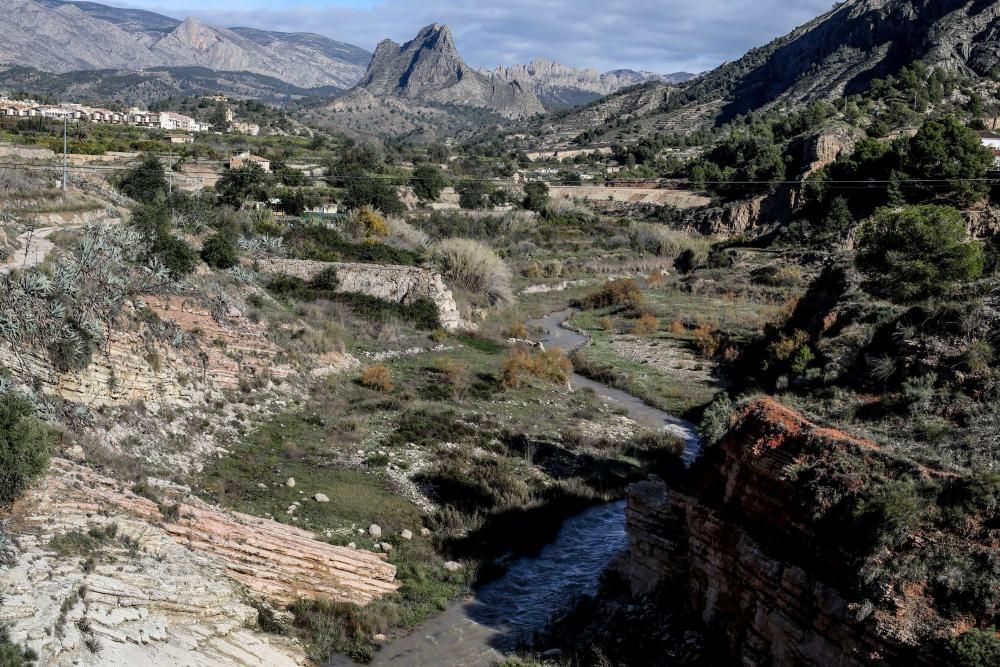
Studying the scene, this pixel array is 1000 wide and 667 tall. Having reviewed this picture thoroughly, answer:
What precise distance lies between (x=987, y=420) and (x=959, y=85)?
7290cm

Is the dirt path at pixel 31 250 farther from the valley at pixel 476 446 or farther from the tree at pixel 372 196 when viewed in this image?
the tree at pixel 372 196

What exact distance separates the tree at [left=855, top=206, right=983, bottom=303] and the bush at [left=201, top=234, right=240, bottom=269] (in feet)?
63.2

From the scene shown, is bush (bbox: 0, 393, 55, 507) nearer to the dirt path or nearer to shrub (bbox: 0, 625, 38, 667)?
shrub (bbox: 0, 625, 38, 667)

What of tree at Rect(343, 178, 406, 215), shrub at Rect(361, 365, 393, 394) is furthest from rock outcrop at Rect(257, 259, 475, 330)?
tree at Rect(343, 178, 406, 215)

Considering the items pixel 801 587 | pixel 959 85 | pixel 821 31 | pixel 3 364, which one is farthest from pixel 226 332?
pixel 821 31

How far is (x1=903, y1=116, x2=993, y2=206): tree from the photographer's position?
133 ft

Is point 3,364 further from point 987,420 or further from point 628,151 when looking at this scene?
point 628,151

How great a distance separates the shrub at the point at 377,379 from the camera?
23.7 metres

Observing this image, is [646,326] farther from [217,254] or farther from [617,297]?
[217,254]

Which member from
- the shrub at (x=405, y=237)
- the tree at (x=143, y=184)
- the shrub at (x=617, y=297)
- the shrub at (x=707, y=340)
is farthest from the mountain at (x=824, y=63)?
the tree at (x=143, y=184)

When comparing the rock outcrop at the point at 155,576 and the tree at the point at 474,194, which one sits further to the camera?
the tree at the point at 474,194

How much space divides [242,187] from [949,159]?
126 feet

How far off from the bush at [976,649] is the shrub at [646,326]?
97.3 feet

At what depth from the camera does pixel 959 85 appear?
2813 inches
